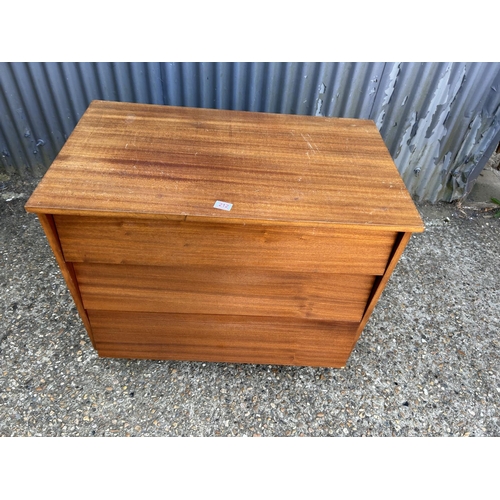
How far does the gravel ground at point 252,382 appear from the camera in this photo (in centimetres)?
119

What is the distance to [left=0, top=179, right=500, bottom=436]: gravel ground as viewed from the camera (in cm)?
119

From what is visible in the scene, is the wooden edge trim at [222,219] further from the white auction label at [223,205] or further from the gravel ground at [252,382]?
the gravel ground at [252,382]

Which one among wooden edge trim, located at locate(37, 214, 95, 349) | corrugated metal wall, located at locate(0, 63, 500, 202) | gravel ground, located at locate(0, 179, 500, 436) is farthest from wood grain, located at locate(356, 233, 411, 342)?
corrugated metal wall, located at locate(0, 63, 500, 202)

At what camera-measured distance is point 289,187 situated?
100 centimetres

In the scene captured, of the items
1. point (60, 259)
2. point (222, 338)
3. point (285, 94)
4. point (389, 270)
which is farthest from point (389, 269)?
point (285, 94)

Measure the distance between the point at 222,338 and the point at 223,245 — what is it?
0.39m

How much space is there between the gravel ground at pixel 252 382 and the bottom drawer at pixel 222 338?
0.07m

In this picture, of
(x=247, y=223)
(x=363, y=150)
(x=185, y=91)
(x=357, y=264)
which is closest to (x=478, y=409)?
(x=357, y=264)

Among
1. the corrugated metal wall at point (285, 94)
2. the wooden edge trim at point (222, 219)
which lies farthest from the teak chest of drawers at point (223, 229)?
the corrugated metal wall at point (285, 94)

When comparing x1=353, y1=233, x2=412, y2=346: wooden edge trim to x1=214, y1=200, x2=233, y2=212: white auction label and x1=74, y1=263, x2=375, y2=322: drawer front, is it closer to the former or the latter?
x1=74, y1=263, x2=375, y2=322: drawer front

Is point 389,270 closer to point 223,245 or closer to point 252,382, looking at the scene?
point 223,245

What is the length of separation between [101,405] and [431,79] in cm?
183

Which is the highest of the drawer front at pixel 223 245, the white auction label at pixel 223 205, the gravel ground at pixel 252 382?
the white auction label at pixel 223 205

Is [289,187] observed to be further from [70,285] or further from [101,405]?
[101,405]
